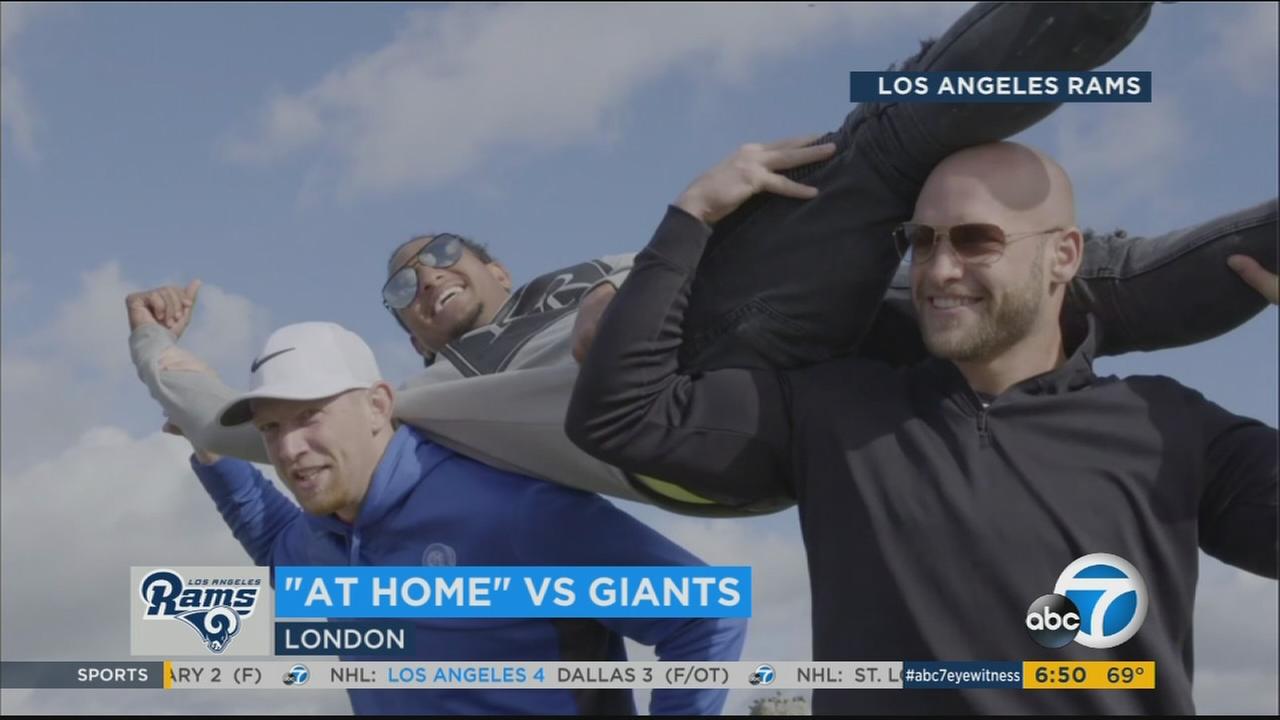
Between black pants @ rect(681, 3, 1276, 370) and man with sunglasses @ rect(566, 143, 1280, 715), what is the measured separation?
0.17ft

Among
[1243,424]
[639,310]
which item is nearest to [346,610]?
[639,310]

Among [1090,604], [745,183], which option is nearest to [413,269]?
[745,183]

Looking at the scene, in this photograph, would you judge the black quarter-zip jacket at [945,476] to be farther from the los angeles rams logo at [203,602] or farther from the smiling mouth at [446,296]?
the smiling mouth at [446,296]

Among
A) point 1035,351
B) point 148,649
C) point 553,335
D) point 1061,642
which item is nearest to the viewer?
point 1061,642

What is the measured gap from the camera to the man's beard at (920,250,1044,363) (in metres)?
3.55

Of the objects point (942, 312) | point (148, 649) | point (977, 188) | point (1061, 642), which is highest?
point (977, 188)

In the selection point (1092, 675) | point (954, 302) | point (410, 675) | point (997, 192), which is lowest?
point (1092, 675)

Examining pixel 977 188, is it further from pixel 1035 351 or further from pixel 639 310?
pixel 639 310

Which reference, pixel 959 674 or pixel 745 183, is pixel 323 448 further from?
pixel 959 674

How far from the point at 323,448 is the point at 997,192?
2.20 meters

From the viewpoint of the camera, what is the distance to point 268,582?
497cm

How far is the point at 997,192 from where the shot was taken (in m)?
3.57

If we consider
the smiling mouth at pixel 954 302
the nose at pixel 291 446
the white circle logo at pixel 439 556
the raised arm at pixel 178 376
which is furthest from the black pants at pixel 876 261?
the raised arm at pixel 178 376

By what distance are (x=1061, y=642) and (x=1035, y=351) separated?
0.68 metres
